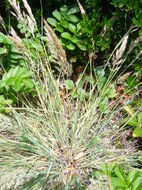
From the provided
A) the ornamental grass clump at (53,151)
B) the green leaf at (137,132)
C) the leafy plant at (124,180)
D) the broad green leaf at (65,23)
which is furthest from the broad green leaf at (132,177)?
the broad green leaf at (65,23)

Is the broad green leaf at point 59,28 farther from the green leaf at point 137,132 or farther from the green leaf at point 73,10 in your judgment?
the green leaf at point 137,132

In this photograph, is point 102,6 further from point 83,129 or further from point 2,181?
point 2,181

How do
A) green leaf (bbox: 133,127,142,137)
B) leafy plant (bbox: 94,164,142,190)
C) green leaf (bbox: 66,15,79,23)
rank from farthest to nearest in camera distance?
green leaf (bbox: 66,15,79,23) < green leaf (bbox: 133,127,142,137) < leafy plant (bbox: 94,164,142,190)

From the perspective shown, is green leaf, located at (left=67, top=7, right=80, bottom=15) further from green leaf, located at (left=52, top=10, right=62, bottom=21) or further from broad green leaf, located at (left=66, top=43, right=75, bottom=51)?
broad green leaf, located at (left=66, top=43, right=75, bottom=51)

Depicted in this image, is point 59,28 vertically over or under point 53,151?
over

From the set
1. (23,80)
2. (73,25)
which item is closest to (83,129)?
(23,80)

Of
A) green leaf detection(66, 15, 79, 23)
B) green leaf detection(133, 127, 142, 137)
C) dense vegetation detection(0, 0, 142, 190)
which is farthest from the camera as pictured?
green leaf detection(66, 15, 79, 23)

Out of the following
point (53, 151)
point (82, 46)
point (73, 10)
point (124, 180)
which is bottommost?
point (124, 180)

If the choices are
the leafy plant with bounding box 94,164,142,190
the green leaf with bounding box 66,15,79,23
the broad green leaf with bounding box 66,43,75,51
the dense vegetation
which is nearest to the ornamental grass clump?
the dense vegetation

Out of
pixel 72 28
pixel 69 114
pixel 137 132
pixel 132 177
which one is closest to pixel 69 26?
pixel 72 28

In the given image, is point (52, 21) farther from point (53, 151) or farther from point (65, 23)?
point (53, 151)
